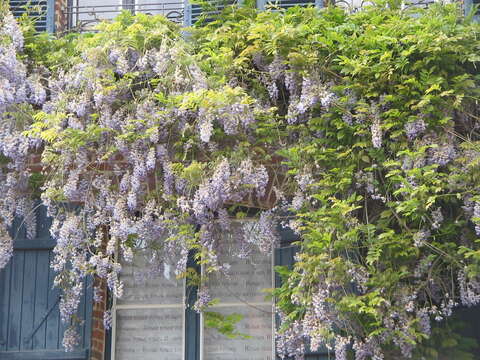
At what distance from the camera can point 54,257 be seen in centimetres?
801

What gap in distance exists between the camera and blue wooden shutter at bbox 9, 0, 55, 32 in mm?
8344

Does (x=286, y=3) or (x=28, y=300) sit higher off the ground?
(x=286, y=3)

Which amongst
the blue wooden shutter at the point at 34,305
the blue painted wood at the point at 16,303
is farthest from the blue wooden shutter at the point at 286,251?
the blue painted wood at the point at 16,303

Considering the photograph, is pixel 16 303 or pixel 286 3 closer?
pixel 16 303

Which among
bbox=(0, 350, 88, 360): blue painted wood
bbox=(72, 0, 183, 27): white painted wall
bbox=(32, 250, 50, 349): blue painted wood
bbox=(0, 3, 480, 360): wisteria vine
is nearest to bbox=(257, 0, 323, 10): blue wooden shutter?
bbox=(0, 3, 480, 360): wisteria vine

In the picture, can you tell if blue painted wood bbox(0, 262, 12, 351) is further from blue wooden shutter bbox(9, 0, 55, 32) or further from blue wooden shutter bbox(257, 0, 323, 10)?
blue wooden shutter bbox(257, 0, 323, 10)

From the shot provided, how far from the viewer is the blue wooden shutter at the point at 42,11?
8344mm

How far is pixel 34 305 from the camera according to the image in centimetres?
792

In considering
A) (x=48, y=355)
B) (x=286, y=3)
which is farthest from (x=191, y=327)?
(x=286, y=3)

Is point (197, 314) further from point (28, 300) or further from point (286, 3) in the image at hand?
point (286, 3)

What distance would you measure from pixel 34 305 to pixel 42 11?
2.37 metres

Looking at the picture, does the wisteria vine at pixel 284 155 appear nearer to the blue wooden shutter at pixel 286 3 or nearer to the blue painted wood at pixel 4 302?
the blue wooden shutter at pixel 286 3

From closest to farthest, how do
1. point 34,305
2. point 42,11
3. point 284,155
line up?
point 284,155, point 34,305, point 42,11

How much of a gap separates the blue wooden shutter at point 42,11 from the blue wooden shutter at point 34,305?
1515mm
